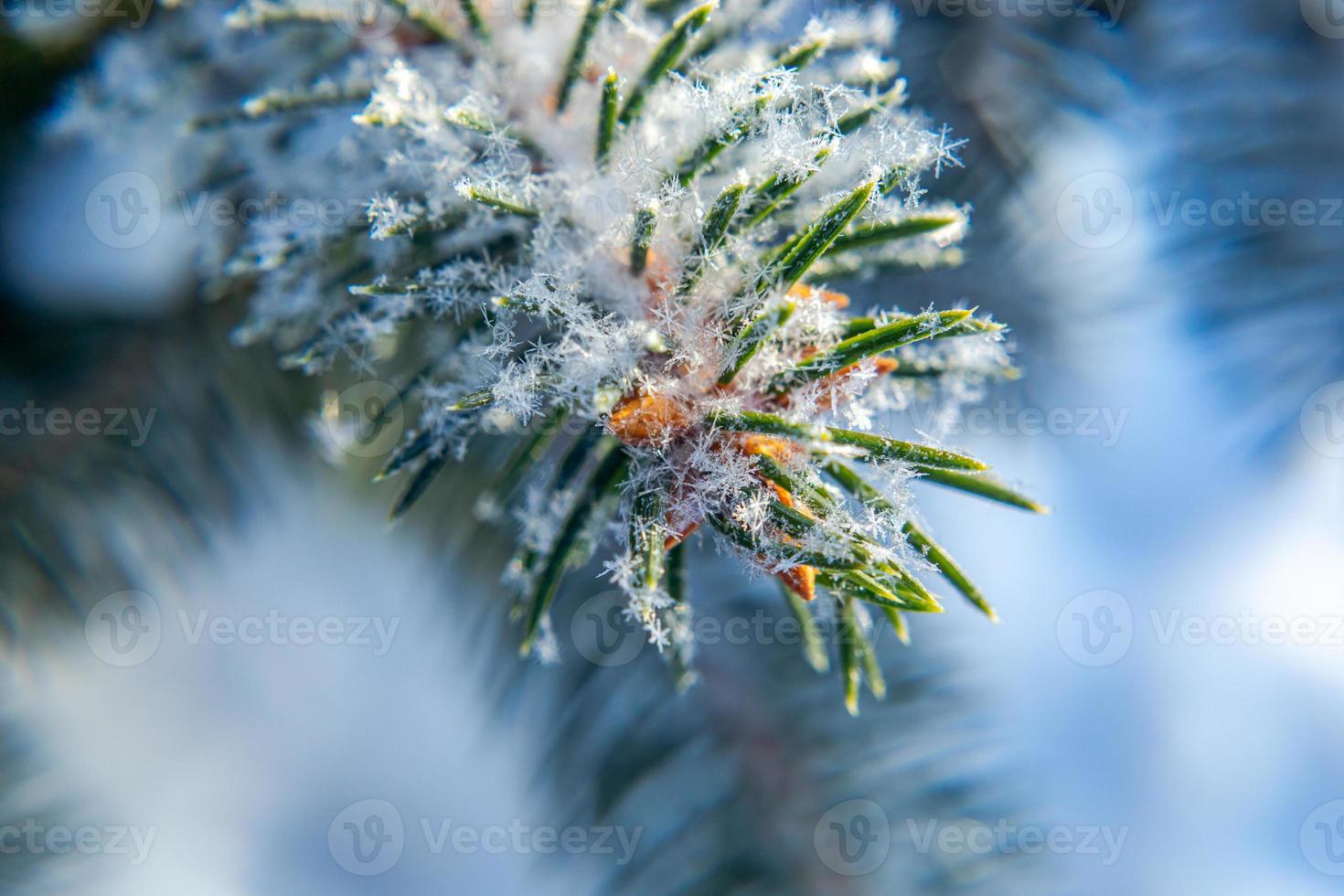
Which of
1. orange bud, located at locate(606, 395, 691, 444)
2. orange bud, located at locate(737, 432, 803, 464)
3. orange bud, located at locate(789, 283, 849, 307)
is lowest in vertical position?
orange bud, located at locate(737, 432, 803, 464)

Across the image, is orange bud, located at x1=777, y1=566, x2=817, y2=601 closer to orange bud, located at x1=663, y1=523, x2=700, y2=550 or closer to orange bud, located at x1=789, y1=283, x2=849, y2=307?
orange bud, located at x1=663, y1=523, x2=700, y2=550

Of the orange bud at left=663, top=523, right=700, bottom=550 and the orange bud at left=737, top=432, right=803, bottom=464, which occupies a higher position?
the orange bud at left=737, top=432, right=803, bottom=464

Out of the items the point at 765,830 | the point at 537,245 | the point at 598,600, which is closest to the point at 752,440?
the point at 537,245

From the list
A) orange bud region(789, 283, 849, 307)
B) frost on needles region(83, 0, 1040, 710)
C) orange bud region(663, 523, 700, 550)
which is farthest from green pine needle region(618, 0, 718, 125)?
orange bud region(663, 523, 700, 550)

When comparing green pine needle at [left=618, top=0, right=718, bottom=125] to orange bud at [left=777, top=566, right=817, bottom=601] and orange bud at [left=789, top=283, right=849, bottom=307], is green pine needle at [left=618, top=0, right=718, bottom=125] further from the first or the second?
orange bud at [left=777, top=566, right=817, bottom=601]

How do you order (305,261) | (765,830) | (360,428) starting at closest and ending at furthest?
(305,261) < (360,428) < (765,830)

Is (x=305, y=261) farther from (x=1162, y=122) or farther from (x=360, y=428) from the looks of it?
(x=1162, y=122)

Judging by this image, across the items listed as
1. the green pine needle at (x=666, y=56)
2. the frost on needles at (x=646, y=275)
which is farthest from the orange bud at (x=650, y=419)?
the green pine needle at (x=666, y=56)

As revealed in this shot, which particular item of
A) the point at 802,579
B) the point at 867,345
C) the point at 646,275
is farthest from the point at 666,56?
the point at 802,579
